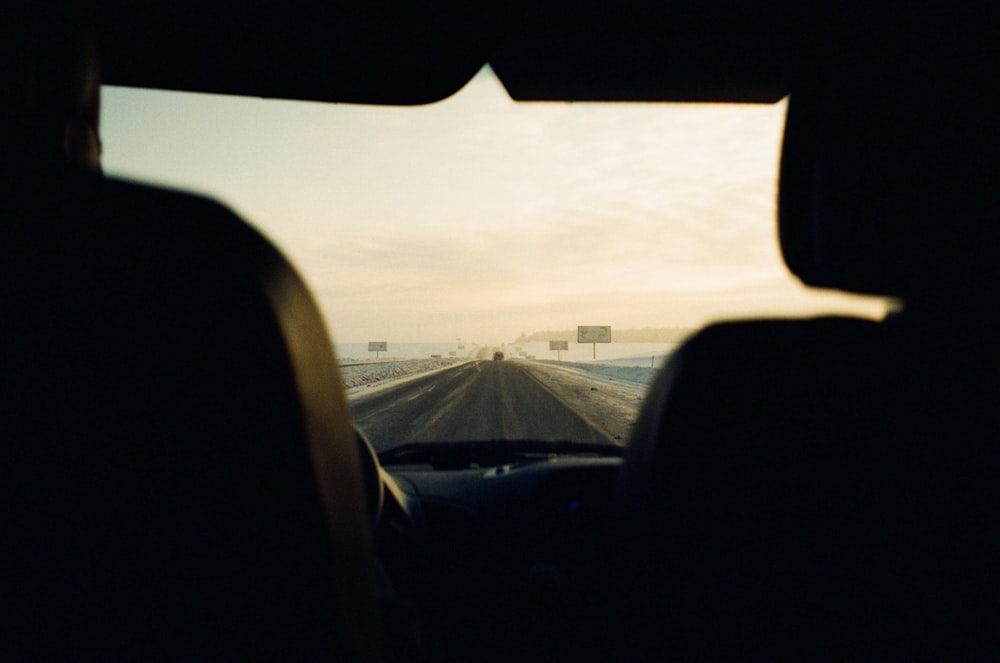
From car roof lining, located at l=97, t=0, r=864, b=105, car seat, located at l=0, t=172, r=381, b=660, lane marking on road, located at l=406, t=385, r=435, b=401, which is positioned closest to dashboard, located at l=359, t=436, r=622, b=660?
car seat, located at l=0, t=172, r=381, b=660

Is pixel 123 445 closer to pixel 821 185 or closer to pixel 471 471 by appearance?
pixel 821 185

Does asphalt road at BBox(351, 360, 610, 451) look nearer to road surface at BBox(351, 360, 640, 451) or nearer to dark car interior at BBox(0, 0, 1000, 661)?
road surface at BBox(351, 360, 640, 451)

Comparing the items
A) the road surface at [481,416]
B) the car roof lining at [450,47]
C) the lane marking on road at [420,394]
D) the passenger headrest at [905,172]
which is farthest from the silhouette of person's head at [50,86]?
the lane marking on road at [420,394]

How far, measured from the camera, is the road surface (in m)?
14.5

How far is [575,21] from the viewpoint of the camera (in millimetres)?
3637

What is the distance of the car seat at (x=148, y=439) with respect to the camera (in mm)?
989

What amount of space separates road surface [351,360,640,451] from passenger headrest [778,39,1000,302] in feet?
27.0

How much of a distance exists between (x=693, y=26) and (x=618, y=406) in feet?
60.9

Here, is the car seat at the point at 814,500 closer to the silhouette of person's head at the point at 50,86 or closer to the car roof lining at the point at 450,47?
the silhouette of person's head at the point at 50,86

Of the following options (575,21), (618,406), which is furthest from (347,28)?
(618,406)

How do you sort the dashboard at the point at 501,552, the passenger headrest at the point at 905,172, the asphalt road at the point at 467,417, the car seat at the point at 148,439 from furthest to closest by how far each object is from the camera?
the asphalt road at the point at 467,417, the dashboard at the point at 501,552, the passenger headrest at the point at 905,172, the car seat at the point at 148,439

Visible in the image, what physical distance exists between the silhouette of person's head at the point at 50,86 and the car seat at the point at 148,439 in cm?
21

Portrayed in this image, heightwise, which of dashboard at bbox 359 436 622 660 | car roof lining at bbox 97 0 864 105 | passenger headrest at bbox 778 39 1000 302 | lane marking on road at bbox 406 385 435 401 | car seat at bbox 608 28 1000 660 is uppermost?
car roof lining at bbox 97 0 864 105

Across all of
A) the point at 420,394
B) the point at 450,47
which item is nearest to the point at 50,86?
the point at 450,47
